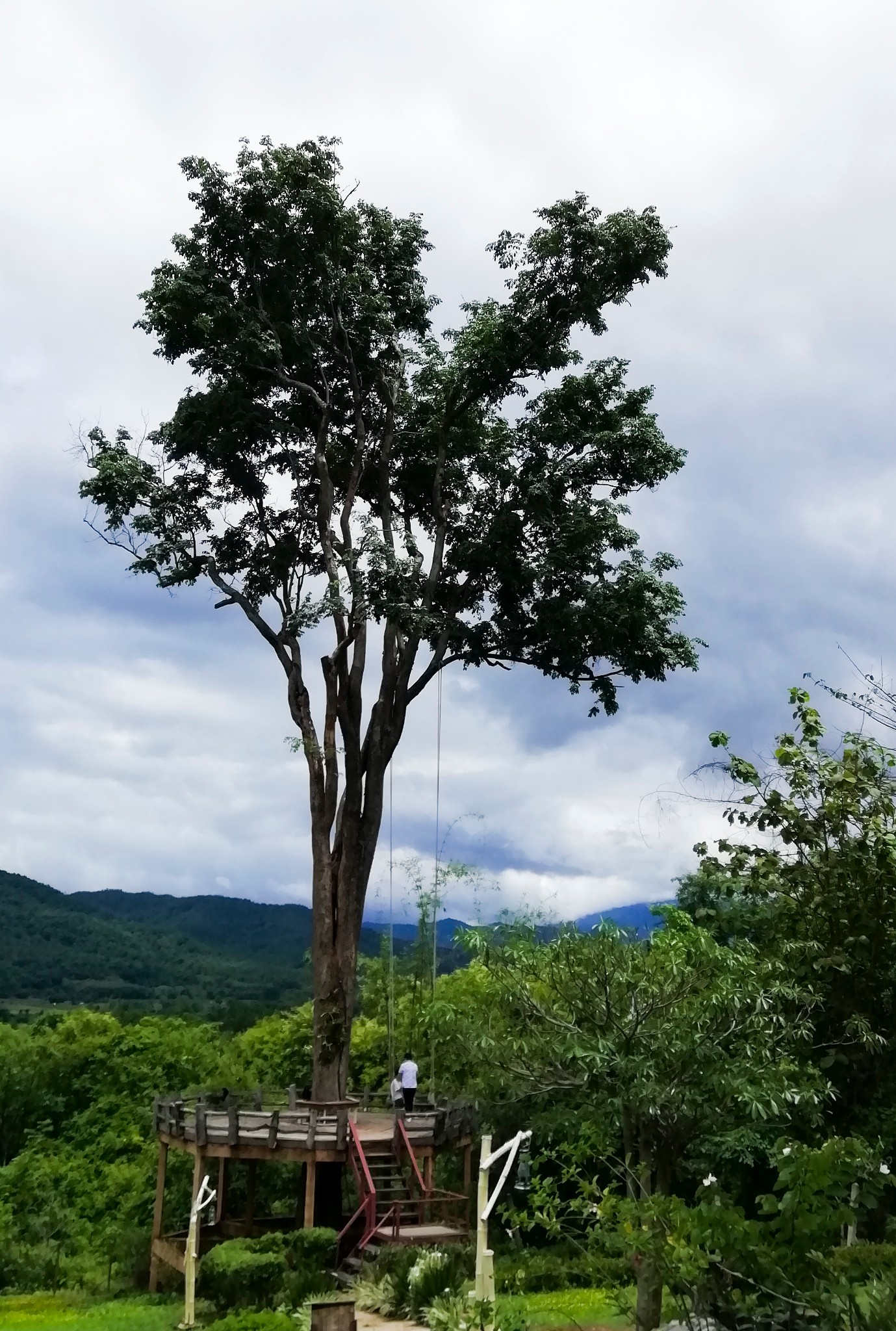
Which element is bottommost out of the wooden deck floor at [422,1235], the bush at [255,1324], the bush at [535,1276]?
the bush at [535,1276]

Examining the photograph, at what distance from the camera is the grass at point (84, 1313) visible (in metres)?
15.5

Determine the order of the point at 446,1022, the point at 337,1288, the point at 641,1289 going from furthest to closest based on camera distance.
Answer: the point at 337,1288
the point at 446,1022
the point at 641,1289

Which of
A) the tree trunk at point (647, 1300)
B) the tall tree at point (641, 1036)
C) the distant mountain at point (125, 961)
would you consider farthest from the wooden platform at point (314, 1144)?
the distant mountain at point (125, 961)

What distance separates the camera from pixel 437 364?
76.5ft

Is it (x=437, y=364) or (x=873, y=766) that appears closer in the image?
(x=873, y=766)

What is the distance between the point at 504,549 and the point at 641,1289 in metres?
15.2

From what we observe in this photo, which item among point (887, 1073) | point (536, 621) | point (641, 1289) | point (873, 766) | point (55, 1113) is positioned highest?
point (536, 621)

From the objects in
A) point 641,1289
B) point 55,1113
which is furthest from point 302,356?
point 55,1113

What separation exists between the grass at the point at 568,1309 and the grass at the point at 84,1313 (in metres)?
4.64

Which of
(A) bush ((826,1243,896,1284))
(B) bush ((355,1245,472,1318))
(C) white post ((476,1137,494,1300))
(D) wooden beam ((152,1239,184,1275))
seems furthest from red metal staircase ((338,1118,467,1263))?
(A) bush ((826,1243,896,1284))

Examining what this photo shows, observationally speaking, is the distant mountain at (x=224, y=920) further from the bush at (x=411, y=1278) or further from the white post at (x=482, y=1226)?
the white post at (x=482, y=1226)

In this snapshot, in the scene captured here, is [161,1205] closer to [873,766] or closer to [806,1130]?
[806,1130]

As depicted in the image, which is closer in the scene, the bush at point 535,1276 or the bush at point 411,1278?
the bush at point 411,1278

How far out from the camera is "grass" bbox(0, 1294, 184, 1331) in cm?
1553
